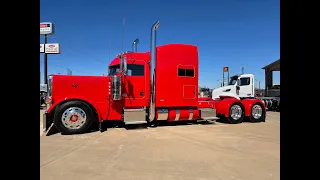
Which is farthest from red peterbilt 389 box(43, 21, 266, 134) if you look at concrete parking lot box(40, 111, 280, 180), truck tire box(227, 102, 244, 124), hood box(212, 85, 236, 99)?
hood box(212, 85, 236, 99)

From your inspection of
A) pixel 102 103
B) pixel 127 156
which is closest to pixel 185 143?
pixel 127 156

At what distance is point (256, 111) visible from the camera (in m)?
→ 10.9

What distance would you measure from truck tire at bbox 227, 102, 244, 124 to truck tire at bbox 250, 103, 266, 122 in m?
0.66

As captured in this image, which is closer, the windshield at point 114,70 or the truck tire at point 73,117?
the truck tire at point 73,117

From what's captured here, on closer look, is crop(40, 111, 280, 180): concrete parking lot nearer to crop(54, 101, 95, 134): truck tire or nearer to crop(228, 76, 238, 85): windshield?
crop(54, 101, 95, 134): truck tire

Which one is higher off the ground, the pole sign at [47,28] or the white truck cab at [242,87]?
the pole sign at [47,28]

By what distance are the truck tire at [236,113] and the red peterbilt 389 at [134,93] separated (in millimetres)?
370

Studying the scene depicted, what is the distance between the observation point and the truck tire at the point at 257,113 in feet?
35.4

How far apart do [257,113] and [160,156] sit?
297 inches

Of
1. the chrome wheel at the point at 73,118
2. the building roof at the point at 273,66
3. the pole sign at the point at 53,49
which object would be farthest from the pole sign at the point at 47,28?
the building roof at the point at 273,66

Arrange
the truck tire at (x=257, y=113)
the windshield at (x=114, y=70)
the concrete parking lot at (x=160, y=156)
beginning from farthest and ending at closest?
the truck tire at (x=257, y=113) → the windshield at (x=114, y=70) → the concrete parking lot at (x=160, y=156)

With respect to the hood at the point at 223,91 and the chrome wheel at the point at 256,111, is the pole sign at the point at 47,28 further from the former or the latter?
the chrome wheel at the point at 256,111
